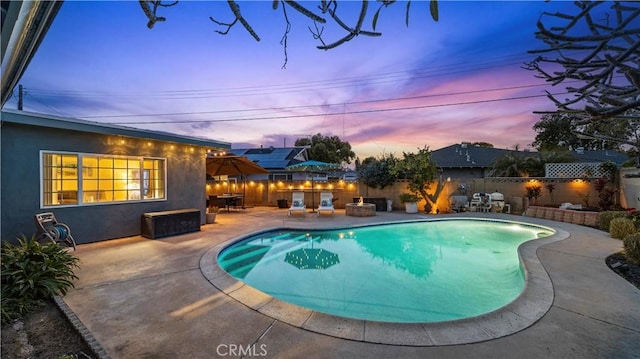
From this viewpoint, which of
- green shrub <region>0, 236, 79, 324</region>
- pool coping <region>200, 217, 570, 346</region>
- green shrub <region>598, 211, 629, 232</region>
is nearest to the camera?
pool coping <region>200, 217, 570, 346</region>

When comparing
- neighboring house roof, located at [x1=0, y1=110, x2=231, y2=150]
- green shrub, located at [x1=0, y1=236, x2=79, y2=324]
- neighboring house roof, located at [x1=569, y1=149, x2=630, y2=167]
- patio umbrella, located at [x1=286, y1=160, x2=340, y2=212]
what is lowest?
green shrub, located at [x1=0, y1=236, x2=79, y2=324]

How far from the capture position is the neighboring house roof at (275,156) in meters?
25.6

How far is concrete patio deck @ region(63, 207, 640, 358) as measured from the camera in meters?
2.56

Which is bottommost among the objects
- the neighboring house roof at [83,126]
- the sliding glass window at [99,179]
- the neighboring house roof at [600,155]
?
the sliding glass window at [99,179]

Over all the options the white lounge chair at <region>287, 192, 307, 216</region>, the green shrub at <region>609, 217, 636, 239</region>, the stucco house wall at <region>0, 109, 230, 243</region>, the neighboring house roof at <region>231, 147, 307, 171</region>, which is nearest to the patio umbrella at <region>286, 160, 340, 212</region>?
the white lounge chair at <region>287, 192, 307, 216</region>

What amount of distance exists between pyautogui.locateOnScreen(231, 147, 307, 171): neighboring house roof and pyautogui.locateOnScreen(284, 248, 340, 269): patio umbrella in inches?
711

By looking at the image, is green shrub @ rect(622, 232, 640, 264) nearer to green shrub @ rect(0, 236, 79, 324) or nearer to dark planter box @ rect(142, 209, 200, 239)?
green shrub @ rect(0, 236, 79, 324)

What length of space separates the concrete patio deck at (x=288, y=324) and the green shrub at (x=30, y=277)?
9.6 inches

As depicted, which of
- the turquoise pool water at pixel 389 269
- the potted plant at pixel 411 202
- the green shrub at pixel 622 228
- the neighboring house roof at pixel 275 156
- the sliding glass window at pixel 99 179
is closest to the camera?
the turquoise pool water at pixel 389 269

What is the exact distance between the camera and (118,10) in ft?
11.0

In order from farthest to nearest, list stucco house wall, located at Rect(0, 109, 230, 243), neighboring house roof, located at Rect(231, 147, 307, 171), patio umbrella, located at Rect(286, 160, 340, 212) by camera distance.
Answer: neighboring house roof, located at Rect(231, 147, 307, 171) < patio umbrella, located at Rect(286, 160, 340, 212) < stucco house wall, located at Rect(0, 109, 230, 243)

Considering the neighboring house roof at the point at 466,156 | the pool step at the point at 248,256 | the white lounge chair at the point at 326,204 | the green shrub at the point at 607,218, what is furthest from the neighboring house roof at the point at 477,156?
the pool step at the point at 248,256

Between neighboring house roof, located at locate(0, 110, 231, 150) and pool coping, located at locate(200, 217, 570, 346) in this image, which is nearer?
pool coping, located at locate(200, 217, 570, 346)

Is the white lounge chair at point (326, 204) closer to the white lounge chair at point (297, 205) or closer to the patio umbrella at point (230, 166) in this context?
the white lounge chair at point (297, 205)
